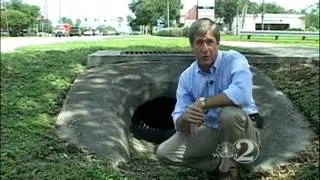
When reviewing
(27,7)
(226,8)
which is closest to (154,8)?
(226,8)

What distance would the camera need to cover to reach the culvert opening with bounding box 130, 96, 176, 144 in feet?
20.0

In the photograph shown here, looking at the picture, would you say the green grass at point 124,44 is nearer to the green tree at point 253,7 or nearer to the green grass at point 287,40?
the green grass at point 287,40

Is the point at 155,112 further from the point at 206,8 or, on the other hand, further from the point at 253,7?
the point at 206,8

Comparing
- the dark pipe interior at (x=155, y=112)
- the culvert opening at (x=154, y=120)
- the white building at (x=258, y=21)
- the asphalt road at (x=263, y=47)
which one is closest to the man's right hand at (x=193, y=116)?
the white building at (x=258, y=21)

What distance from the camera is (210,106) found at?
123 inches

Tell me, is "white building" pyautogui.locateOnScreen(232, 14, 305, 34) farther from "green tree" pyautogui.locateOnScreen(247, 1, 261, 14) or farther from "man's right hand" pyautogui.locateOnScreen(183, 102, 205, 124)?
"man's right hand" pyautogui.locateOnScreen(183, 102, 205, 124)

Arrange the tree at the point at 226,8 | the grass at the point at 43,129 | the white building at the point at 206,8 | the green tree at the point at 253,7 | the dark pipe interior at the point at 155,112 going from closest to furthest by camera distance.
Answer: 1. the white building at the point at 206,8
2. the tree at the point at 226,8
3. the green tree at the point at 253,7
4. the grass at the point at 43,129
5. the dark pipe interior at the point at 155,112

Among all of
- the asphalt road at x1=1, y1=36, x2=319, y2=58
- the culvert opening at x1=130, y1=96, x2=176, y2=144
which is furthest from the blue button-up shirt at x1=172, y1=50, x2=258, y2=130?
the asphalt road at x1=1, y1=36, x2=319, y2=58

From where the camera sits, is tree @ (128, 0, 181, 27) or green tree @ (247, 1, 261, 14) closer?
green tree @ (247, 1, 261, 14)

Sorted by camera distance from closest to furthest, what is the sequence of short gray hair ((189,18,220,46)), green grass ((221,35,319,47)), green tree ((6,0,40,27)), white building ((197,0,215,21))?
short gray hair ((189,18,220,46))
white building ((197,0,215,21))
green tree ((6,0,40,27))
green grass ((221,35,319,47))

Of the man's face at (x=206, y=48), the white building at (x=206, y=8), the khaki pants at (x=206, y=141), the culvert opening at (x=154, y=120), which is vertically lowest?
the culvert opening at (x=154, y=120)

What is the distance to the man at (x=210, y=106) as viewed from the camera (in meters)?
3.10

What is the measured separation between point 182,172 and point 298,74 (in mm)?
3598

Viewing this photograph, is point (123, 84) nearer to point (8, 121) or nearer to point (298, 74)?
point (8, 121)
